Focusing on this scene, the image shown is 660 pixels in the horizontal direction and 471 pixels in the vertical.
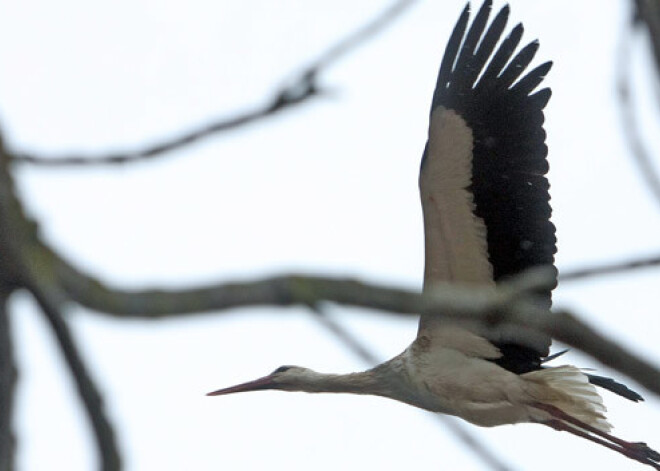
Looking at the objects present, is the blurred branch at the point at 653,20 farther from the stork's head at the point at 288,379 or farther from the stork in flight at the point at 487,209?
the stork's head at the point at 288,379

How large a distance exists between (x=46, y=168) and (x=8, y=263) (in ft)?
2.48

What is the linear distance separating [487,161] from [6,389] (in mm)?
4952

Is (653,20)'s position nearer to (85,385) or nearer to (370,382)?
(85,385)

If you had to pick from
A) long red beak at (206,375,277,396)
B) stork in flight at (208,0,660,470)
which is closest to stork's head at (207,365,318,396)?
long red beak at (206,375,277,396)

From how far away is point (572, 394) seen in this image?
6934 millimetres

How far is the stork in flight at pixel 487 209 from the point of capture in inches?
261

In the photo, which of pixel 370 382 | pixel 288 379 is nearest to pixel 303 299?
pixel 370 382

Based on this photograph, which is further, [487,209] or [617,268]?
[487,209]

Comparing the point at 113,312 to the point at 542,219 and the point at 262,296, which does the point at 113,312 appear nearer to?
the point at 262,296

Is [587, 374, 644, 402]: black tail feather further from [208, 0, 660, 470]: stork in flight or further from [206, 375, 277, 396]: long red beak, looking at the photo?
[206, 375, 277, 396]: long red beak

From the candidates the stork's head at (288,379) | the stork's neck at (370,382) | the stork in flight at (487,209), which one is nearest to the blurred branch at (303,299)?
the stork in flight at (487,209)

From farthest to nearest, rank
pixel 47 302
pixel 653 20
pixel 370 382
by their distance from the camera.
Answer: pixel 370 382
pixel 653 20
pixel 47 302

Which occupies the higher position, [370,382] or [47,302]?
[370,382]

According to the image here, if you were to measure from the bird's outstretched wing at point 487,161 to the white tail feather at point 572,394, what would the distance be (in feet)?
1.58
